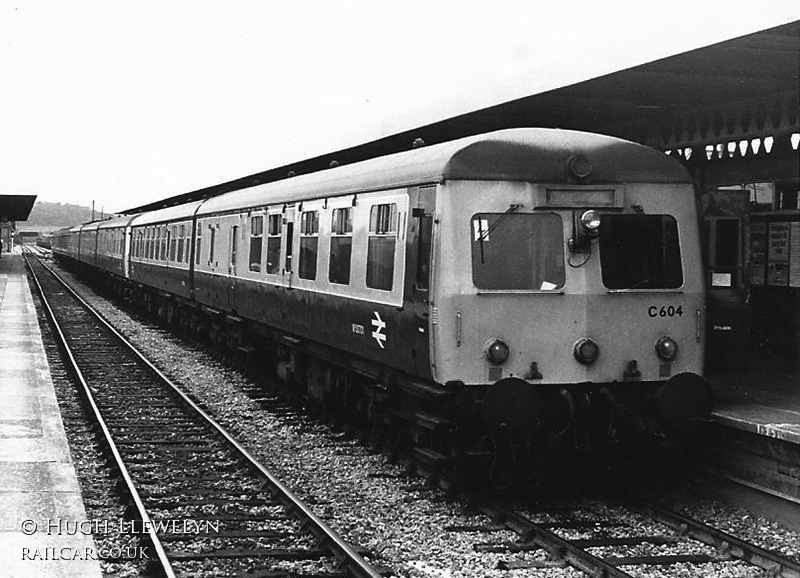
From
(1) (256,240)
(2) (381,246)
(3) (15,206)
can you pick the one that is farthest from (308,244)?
(3) (15,206)

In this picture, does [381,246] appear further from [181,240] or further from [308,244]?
[181,240]

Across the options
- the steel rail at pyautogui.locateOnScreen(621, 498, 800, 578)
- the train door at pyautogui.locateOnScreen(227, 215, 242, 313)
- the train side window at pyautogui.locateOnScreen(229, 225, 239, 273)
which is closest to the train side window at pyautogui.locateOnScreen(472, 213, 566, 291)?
the steel rail at pyautogui.locateOnScreen(621, 498, 800, 578)

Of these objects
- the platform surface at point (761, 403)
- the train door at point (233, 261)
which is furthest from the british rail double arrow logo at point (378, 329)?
the train door at point (233, 261)

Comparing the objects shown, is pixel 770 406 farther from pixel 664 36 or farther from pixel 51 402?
pixel 51 402

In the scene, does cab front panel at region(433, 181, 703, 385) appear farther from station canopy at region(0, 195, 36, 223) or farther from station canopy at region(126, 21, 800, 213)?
station canopy at region(0, 195, 36, 223)

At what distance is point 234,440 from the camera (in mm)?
10977

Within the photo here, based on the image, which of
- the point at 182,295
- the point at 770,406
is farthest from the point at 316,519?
the point at 182,295

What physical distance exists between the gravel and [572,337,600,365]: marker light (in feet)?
3.97

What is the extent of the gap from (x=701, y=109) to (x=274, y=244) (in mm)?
5532

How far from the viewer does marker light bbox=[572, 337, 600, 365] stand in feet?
27.3

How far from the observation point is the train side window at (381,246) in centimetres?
922

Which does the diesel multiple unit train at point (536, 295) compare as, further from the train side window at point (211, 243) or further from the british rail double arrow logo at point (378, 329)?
the train side window at point (211, 243)

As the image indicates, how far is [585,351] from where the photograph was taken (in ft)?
27.3

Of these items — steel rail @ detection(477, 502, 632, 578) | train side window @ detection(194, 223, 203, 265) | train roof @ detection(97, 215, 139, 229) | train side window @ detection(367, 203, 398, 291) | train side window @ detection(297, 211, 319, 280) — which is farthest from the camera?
train roof @ detection(97, 215, 139, 229)
